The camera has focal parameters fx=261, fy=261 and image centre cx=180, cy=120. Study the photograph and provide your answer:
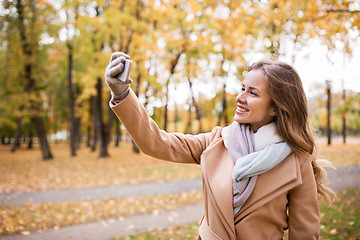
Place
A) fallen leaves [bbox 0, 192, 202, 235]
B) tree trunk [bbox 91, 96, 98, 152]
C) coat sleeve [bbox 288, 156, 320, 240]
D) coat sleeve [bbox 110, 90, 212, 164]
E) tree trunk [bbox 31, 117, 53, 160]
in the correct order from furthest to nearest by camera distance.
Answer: tree trunk [bbox 91, 96, 98, 152], tree trunk [bbox 31, 117, 53, 160], fallen leaves [bbox 0, 192, 202, 235], coat sleeve [bbox 288, 156, 320, 240], coat sleeve [bbox 110, 90, 212, 164]

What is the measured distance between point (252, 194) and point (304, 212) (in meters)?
0.35

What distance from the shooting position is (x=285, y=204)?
1.66m

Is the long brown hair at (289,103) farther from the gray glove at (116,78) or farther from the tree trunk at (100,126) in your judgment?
the tree trunk at (100,126)

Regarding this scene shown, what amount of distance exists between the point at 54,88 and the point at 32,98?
618 inches

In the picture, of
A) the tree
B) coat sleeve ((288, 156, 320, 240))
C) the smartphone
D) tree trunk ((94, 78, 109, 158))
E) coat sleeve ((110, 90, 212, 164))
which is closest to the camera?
the smartphone

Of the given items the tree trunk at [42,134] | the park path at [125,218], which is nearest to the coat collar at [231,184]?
the park path at [125,218]

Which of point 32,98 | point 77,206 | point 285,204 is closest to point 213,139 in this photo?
point 285,204

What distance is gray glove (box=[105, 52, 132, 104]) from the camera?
1338 millimetres

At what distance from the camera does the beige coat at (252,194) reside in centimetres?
154

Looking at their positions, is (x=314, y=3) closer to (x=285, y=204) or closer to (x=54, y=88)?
(x=285, y=204)

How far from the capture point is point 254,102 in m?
A: 1.66

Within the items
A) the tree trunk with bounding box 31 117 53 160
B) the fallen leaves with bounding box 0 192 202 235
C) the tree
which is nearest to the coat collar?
the fallen leaves with bounding box 0 192 202 235

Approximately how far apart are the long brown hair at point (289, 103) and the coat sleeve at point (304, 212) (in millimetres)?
244

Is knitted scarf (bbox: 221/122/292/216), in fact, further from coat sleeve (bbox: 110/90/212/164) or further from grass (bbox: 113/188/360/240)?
grass (bbox: 113/188/360/240)
